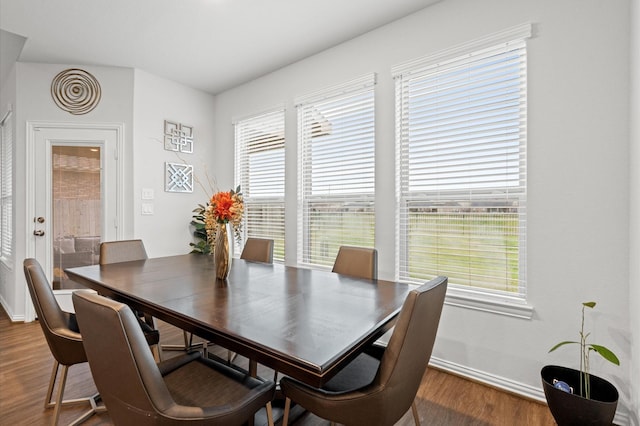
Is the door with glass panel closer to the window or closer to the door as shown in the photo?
the door

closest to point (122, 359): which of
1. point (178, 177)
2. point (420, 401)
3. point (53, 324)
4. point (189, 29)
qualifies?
point (53, 324)

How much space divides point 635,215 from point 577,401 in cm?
99

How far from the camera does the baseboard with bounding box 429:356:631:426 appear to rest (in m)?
1.80

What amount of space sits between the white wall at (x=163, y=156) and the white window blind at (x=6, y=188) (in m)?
1.49

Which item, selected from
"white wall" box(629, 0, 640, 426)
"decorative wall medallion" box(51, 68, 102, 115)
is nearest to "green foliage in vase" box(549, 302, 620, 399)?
"white wall" box(629, 0, 640, 426)

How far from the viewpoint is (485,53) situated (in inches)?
89.0

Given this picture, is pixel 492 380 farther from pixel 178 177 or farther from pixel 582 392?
pixel 178 177

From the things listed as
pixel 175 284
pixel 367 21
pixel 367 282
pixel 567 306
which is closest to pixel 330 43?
pixel 367 21

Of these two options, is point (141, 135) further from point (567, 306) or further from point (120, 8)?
point (567, 306)

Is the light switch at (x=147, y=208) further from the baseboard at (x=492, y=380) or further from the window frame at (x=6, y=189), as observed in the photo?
the baseboard at (x=492, y=380)

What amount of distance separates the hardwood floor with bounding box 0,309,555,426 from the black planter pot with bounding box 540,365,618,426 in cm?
26

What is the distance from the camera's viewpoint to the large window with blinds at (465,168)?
2.16 meters

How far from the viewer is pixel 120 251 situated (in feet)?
8.96

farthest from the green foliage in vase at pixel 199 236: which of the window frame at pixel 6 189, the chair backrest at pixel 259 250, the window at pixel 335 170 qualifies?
the window frame at pixel 6 189
